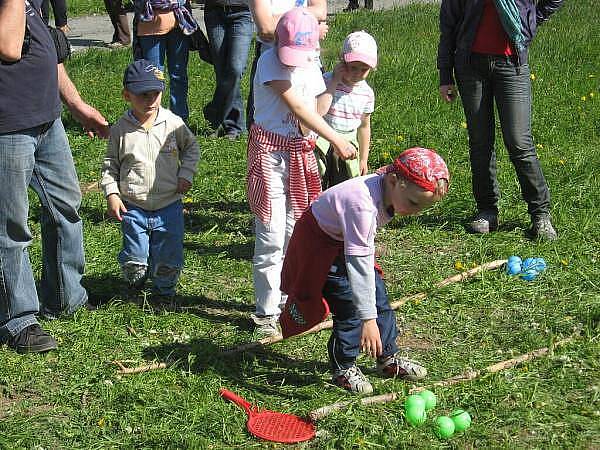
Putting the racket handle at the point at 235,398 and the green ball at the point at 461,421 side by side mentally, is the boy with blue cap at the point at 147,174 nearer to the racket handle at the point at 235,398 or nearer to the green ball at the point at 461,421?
the racket handle at the point at 235,398

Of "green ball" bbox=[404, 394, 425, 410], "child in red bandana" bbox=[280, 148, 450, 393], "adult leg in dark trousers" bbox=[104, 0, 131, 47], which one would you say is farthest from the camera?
"adult leg in dark trousers" bbox=[104, 0, 131, 47]

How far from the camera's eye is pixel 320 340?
5.04 metres

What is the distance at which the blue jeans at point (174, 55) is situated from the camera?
8164mm

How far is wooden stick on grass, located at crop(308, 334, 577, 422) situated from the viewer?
4.17 m

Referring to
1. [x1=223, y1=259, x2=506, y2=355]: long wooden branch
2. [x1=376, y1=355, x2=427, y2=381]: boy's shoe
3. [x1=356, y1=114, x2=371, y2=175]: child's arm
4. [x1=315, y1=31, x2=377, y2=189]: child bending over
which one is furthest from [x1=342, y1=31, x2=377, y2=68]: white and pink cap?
[x1=376, y1=355, x2=427, y2=381]: boy's shoe

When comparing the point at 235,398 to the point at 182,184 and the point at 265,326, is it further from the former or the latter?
the point at 182,184

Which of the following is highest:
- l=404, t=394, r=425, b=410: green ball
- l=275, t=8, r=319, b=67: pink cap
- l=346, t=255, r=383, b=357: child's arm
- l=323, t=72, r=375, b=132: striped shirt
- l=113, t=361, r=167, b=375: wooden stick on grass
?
l=275, t=8, r=319, b=67: pink cap

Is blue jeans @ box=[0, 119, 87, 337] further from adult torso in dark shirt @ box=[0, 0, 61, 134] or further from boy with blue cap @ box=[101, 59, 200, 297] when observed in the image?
boy with blue cap @ box=[101, 59, 200, 297]

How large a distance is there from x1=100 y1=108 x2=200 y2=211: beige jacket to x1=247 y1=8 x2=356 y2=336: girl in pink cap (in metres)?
0.45

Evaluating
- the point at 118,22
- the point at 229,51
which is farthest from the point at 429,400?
the point at 118,22

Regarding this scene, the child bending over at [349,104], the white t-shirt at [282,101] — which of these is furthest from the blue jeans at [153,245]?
the child bending over at [349,104]

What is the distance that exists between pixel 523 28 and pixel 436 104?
361 centimetres

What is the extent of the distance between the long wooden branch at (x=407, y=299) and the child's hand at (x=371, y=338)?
87 centimetres

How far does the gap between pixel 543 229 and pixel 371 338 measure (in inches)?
106
